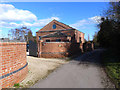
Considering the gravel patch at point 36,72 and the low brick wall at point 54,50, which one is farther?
the low brick wall at point 54,50

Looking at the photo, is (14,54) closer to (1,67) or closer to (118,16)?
(1,67)

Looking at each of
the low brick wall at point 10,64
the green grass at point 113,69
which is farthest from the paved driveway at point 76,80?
the low brick wall at point 10,64

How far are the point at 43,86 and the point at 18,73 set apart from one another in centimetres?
156

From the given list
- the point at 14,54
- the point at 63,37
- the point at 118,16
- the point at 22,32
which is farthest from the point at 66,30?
the point at 14,54

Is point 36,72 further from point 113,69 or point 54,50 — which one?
point 54,50

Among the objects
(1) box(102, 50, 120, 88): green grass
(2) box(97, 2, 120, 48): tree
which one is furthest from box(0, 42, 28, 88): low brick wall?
(2) box(97, 2, 120, 48): tree

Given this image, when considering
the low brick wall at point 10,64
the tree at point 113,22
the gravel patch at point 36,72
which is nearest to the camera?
the low brick wall at point 10,64

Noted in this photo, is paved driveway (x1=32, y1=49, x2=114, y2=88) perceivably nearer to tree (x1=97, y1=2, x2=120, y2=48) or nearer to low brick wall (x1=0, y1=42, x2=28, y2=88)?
low brick wall (x1=0, y1=42, x2=28, y2=88)

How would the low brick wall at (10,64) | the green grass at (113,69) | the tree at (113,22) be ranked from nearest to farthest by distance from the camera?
the low brick wall at (10,64)
the green grass at (113,69)
the tree at (113,22)

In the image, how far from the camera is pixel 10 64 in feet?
15.9

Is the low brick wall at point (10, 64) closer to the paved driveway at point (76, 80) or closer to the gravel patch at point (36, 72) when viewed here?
the gravel patch at point (36, 72)

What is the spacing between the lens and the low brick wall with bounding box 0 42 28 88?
4438 millimetres

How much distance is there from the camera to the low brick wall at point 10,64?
4438 millimetres

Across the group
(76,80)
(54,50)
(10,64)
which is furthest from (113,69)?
(54,50)
